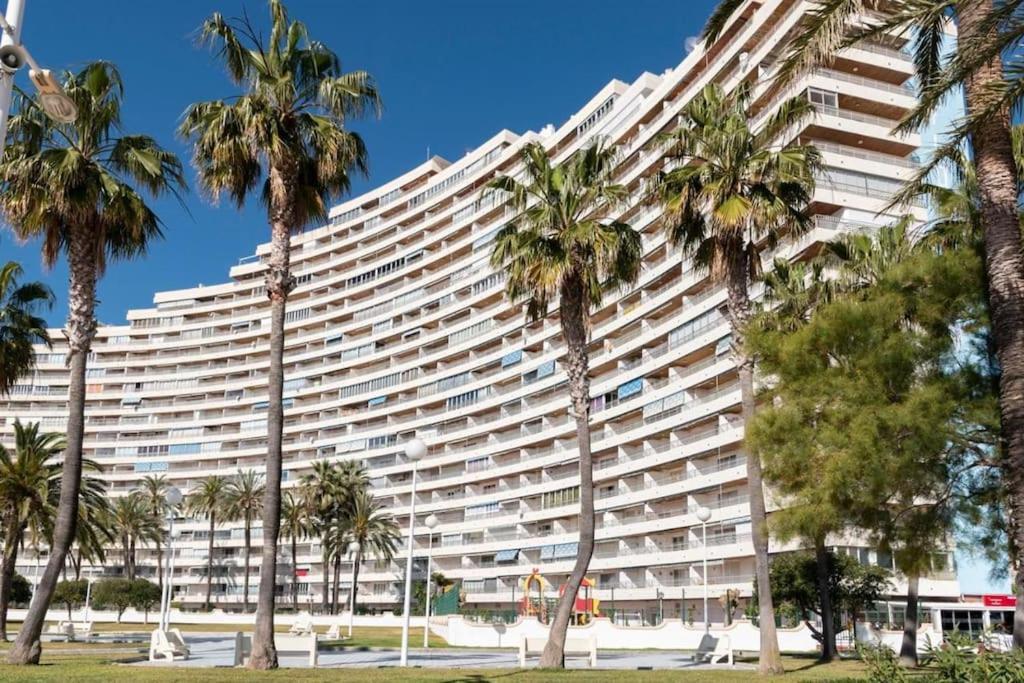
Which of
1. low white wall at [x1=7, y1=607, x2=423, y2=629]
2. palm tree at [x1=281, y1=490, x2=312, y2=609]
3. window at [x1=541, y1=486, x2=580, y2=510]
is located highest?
window at [x1=541, y1=486, x2=580, y2=510]

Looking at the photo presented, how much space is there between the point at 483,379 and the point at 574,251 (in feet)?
204

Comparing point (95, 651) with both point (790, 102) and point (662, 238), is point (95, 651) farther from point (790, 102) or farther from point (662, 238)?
point (662, 238)

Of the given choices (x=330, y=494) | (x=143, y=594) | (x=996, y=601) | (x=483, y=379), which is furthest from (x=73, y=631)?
(x=483, y=379)

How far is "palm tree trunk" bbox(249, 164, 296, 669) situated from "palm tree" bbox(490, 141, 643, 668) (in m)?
5.83

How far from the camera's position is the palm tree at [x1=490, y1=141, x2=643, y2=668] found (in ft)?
77.9

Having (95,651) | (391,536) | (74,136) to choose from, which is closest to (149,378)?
(391,536)

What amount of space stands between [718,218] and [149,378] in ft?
355

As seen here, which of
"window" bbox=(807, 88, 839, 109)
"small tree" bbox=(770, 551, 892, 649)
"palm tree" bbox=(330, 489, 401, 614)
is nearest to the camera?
"small tree" bbox=(770, 551, 892, 649)

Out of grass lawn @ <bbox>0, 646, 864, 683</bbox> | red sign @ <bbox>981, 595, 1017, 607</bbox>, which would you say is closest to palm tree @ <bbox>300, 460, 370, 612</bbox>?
red sign @ <bbox>981, 595, 1017, 607</bbox>

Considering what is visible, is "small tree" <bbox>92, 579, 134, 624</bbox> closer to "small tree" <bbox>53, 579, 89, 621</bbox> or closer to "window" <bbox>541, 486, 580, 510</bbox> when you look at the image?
"small tree" <bbox>53, 579, 89, 621</bbox>

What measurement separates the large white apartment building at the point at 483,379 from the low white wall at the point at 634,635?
17.6 feet

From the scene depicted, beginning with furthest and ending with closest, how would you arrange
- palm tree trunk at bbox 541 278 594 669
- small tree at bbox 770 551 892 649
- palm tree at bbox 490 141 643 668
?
small tree at bbox 770 551 892 649, palm tree at bbox 490 141 643 668, palm tree trunk at bbox 541 278 594 669

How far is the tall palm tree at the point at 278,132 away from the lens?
2141 cm

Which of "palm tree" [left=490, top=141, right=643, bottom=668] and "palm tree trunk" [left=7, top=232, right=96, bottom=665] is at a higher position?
"palm tree" [left=490, top=141, right=643, bottom=668]
